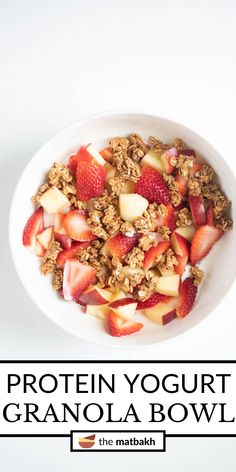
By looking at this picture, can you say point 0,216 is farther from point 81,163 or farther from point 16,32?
point 16,32

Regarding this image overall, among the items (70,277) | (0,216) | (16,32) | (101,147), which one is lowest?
(70,277)

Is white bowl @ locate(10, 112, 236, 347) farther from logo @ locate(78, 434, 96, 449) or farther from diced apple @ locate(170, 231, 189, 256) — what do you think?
logo @ locate(78, 434, 96, 449)

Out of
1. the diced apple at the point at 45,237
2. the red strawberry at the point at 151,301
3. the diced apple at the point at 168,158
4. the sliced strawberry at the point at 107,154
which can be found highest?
the sliced strawberry at the point at 107,154

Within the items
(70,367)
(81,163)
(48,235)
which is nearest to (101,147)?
(81,163)

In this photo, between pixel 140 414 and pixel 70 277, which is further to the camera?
pixel 140 414

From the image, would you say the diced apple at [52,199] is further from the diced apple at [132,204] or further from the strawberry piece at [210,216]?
the strawberry piece at [210,216]

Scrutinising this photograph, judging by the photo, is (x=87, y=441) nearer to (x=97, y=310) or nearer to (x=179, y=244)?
(x=97, y=310)

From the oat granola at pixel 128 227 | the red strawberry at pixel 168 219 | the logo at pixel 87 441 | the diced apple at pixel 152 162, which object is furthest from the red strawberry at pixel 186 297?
the logo at pixel 87 441
